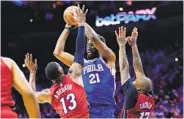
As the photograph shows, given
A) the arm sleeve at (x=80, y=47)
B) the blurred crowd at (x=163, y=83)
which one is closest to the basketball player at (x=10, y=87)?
the arm sleeve at (x=80, y=47)

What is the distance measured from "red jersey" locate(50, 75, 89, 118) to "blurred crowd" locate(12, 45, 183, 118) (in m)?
8.85

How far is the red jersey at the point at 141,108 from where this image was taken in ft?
15.0

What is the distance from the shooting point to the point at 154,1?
1587 centimetres

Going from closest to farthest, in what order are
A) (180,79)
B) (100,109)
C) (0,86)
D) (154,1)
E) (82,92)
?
(0,86), (82,92), (100,109), (180,79), (154,1)

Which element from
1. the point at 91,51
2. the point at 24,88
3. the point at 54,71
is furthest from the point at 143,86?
the point at 24,88

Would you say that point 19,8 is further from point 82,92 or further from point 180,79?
point 82,92

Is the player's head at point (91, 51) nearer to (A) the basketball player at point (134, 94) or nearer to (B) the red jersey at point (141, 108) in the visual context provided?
(A) the basketball player at point (134, 94)

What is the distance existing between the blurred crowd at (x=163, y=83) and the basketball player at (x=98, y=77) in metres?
8.32

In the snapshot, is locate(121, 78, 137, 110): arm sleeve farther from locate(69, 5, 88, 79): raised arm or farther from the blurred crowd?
the blurred crowd

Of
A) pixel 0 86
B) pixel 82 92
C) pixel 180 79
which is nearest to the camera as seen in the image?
pixel 0 86

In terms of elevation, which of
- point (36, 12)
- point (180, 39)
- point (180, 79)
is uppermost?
point (36, 12)

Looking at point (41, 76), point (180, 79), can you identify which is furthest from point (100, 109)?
point (41, 76)

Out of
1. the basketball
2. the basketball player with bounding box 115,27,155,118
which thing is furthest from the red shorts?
the basketball

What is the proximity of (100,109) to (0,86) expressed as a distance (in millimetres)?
2229
